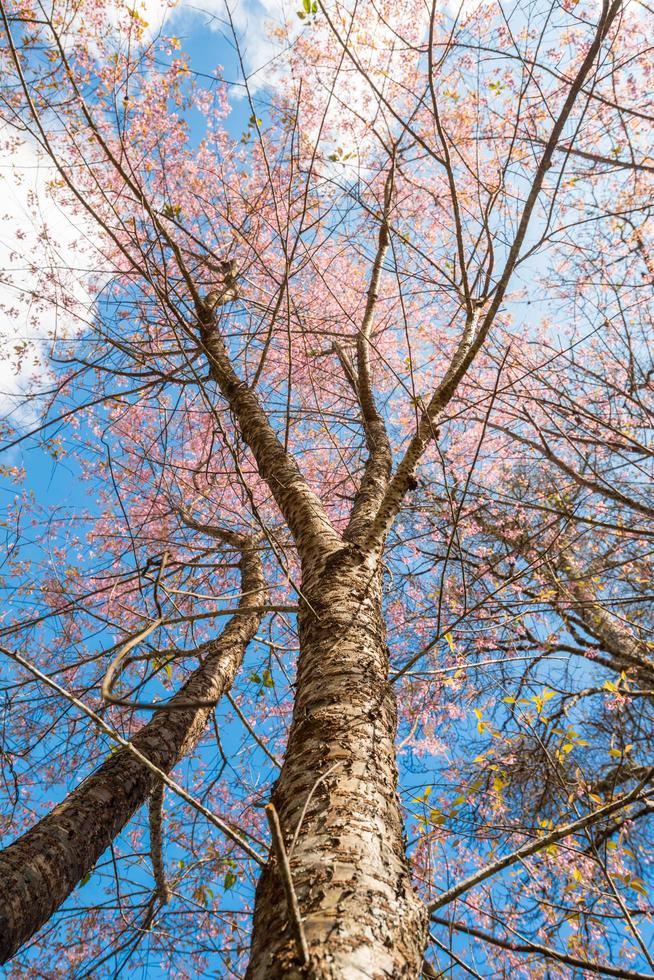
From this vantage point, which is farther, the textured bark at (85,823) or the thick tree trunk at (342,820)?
the textured bark at (85,823)

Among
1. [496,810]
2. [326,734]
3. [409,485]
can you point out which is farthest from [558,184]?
[496,810]

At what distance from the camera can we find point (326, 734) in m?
1.44

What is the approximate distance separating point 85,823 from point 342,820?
66.8 inches

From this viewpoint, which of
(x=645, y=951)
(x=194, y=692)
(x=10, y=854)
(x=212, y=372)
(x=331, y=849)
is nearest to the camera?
(x=331, y=849)

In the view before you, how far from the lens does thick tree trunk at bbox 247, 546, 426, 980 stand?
3.02 feet

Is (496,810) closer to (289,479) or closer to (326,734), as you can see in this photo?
(289,479)

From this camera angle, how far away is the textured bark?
1869 mm

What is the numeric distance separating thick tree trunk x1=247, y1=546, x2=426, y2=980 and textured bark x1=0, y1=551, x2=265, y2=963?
0.34 metres

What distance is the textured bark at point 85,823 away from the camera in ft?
6.13

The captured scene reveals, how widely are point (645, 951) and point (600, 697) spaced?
5538mm

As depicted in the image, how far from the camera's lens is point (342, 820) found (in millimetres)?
1176

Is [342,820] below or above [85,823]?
above

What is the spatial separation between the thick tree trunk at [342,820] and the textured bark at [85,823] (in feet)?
1.10

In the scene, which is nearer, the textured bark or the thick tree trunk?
the thick tree trunk
